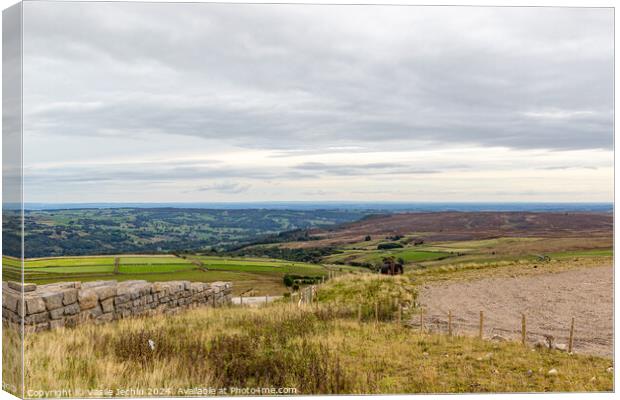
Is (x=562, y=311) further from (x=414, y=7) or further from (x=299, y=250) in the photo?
(x=414, y=7)

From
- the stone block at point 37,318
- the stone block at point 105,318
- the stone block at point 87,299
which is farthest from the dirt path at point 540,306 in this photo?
the stone block at point 37,318

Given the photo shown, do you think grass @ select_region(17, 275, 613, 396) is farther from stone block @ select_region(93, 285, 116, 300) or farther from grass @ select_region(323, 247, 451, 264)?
grass @ select_region(323, 247, 451, 264)

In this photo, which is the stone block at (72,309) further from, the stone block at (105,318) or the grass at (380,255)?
the grass at (380,255)

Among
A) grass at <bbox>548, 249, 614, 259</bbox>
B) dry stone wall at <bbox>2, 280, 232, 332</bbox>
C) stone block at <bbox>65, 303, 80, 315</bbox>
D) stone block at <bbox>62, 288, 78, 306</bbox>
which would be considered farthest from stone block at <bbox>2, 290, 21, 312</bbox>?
grass at <bbox>548, 249, 614, 259</bbox>

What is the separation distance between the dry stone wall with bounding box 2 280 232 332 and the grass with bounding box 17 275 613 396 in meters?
0.43

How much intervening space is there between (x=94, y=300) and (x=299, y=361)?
16.2 ft

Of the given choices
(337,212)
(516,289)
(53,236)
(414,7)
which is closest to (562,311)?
(516,289)

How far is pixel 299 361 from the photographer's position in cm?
887

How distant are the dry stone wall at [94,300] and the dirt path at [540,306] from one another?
6.05 m

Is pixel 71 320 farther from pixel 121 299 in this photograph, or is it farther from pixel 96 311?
pixel 121 299

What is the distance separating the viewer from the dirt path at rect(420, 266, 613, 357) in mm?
10734

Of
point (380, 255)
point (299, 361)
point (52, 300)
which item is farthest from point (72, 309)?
point (380, 255)

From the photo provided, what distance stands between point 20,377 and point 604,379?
29.0 feet

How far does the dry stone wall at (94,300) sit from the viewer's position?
866 centimetres
